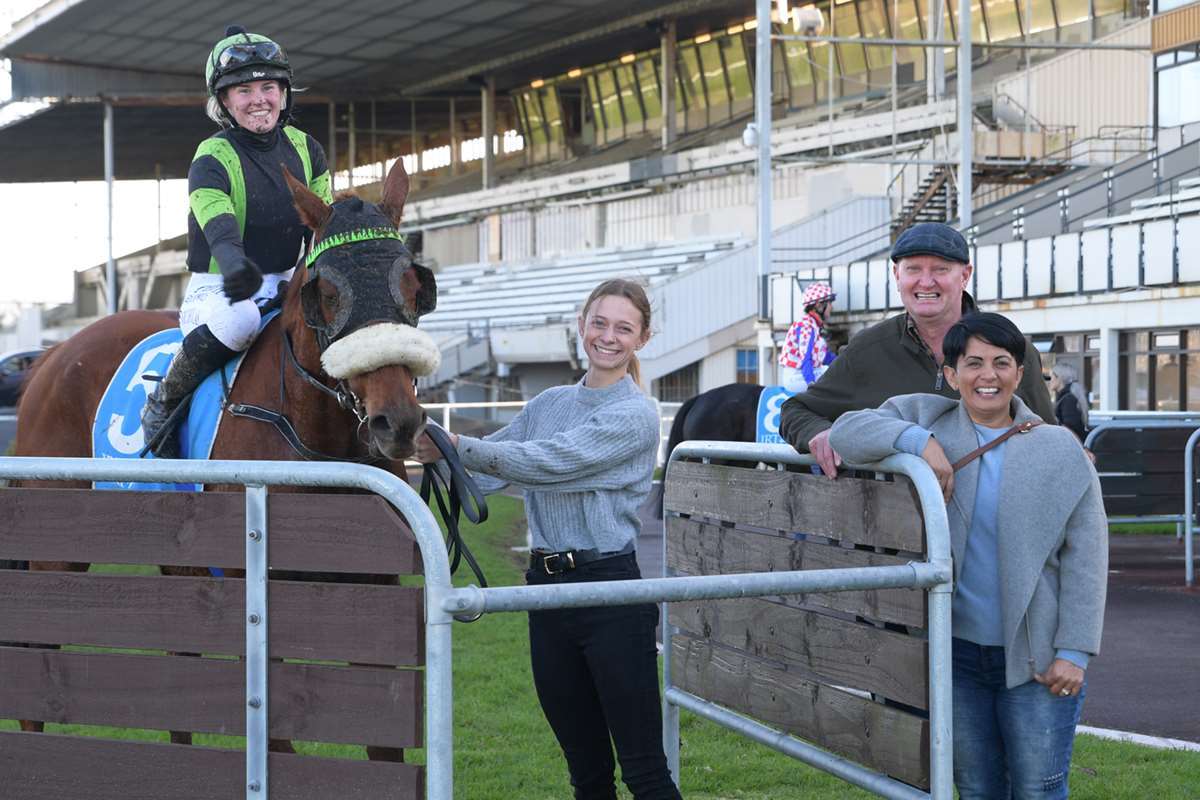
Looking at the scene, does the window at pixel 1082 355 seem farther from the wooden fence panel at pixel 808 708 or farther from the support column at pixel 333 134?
the support column at pixel 333 134

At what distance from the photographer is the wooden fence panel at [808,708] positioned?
3.44 metres

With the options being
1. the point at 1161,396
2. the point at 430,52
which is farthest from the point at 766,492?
the point at 430,52

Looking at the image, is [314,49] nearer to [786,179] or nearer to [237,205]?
[786,179]

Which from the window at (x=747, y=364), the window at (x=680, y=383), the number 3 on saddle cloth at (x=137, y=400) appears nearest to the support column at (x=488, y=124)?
the window at (x=680, y=383)

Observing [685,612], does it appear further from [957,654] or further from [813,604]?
[957,654]

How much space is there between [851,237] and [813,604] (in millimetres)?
28584

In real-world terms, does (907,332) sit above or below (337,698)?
above

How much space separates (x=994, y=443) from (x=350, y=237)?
5.82 feet

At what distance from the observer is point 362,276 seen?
3.93 m

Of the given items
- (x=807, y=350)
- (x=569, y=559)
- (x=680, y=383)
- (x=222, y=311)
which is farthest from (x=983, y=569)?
(x=680, y=383)

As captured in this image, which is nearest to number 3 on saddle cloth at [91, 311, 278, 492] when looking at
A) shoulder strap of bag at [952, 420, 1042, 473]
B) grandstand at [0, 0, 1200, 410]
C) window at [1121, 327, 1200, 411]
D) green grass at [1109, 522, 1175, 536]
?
shoulder strap of bag at [952, 420, 1042, 473]

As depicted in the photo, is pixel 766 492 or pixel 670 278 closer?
pixel 766 492

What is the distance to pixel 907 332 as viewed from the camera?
4.09 metres

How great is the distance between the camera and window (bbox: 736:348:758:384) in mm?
33094
